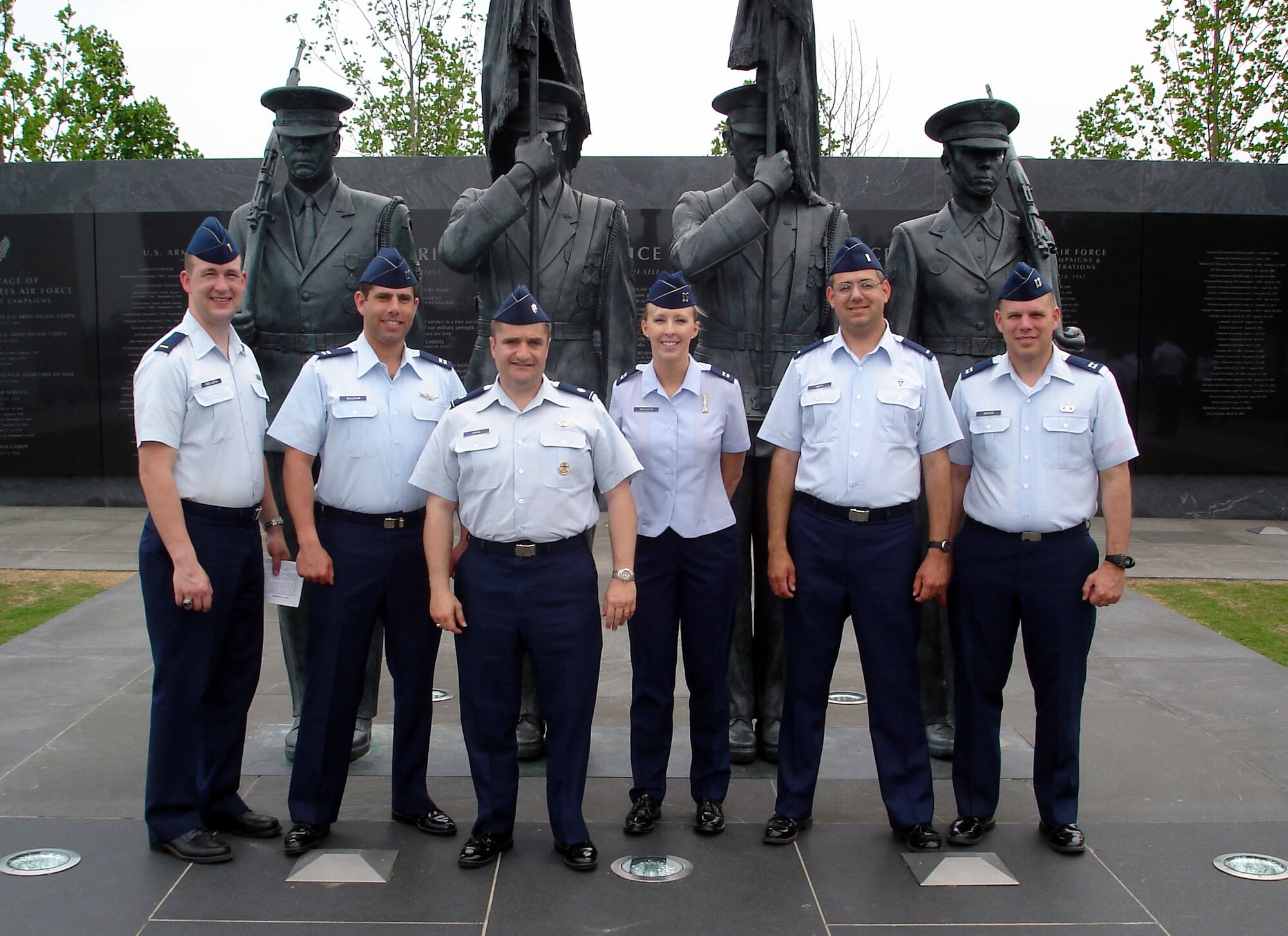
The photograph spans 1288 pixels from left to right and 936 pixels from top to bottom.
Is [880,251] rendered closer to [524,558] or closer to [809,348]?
[809,348]

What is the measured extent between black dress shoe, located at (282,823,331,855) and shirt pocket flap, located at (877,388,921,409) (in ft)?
6.91

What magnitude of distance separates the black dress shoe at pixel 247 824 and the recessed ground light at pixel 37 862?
38 cm

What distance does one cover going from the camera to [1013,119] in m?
4.07

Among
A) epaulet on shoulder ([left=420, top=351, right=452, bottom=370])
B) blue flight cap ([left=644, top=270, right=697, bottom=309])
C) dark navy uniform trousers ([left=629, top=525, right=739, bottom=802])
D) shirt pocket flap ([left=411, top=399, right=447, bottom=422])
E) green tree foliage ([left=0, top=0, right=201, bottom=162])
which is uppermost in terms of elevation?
green tree foliage ([left=0, top=0, right=201, bottom=162])

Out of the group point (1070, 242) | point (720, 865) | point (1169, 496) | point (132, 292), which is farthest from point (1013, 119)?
point (132, 292)

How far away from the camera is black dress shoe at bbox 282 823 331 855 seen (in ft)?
10.7

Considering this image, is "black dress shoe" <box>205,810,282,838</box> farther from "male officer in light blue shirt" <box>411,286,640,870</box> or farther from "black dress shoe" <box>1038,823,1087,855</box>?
"black dress shoe" <box>1038,823,1087,855</box>

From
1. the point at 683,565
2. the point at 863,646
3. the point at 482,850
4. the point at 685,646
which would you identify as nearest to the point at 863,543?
the point at 863,646

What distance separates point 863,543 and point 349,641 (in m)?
1.55

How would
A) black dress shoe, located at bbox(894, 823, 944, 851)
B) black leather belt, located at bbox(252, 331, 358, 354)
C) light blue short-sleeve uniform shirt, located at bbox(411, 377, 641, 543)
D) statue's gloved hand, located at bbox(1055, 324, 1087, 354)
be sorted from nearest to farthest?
light blue short-sleeve uniform shirt, located at bbox(411, 377, 641, 543) → black dress shoe, located at bbox(894, 823, 944, 851) → statue's gloved hand, located at bbox(1055, 324, 1087, 354) → black leather belt, located at bbox(252, 331, 358, 354)

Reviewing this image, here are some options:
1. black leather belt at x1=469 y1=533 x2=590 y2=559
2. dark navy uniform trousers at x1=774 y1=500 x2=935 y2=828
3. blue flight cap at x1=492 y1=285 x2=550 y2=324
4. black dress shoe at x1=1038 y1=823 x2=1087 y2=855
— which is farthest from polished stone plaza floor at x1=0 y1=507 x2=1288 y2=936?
blue flight cap at x1=492 y1=285 x2=550 y2=324

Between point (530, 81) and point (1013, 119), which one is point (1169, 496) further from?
point (530, 81)

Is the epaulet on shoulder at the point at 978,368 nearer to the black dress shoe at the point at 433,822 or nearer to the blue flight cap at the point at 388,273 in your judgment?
the blue flight cap at the point at 388,273

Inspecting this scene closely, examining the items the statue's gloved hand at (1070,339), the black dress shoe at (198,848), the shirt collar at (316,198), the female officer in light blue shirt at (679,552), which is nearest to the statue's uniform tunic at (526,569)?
the female officer in light blue shirt at (679,552)
